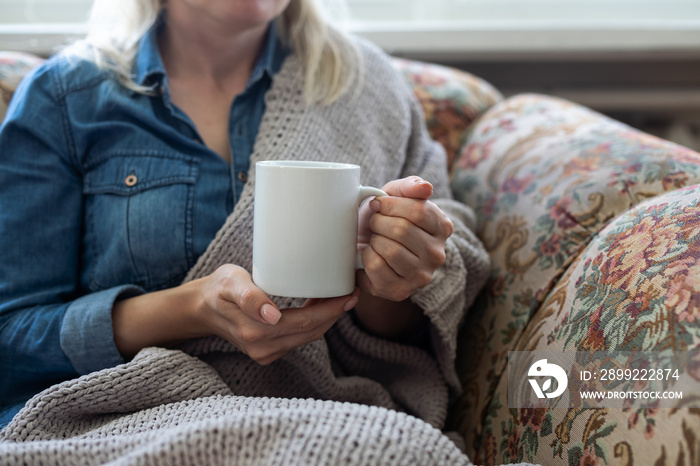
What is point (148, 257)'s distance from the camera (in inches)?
28.7

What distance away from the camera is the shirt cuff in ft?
2.24

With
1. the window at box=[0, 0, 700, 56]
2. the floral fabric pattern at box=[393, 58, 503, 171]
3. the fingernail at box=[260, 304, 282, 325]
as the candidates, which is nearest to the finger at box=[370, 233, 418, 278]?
the fingernail at box=[260, 304, 282, 325]

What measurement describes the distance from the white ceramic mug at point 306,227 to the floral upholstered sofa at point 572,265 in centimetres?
25

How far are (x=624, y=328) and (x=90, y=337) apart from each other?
22.4 inches

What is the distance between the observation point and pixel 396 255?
1.84ft

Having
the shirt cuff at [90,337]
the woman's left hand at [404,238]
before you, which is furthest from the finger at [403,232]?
the shirt cuff at [90,337]

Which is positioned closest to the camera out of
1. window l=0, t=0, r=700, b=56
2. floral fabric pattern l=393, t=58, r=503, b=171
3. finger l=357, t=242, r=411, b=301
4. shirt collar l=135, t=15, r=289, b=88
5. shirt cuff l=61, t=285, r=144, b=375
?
finger l=357, t=242, r=411, b=301

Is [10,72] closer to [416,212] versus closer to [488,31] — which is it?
[416,212]

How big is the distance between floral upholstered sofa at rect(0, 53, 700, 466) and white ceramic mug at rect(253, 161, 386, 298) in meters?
0.25

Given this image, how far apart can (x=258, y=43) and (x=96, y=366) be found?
1.70 feet

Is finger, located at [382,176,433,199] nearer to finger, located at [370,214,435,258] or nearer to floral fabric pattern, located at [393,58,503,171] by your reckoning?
finger, located at [370,214,435,258]

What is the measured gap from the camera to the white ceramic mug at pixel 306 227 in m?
0.50

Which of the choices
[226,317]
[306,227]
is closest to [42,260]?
[226,317]

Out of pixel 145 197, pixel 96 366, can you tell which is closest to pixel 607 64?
pixel 145 197
